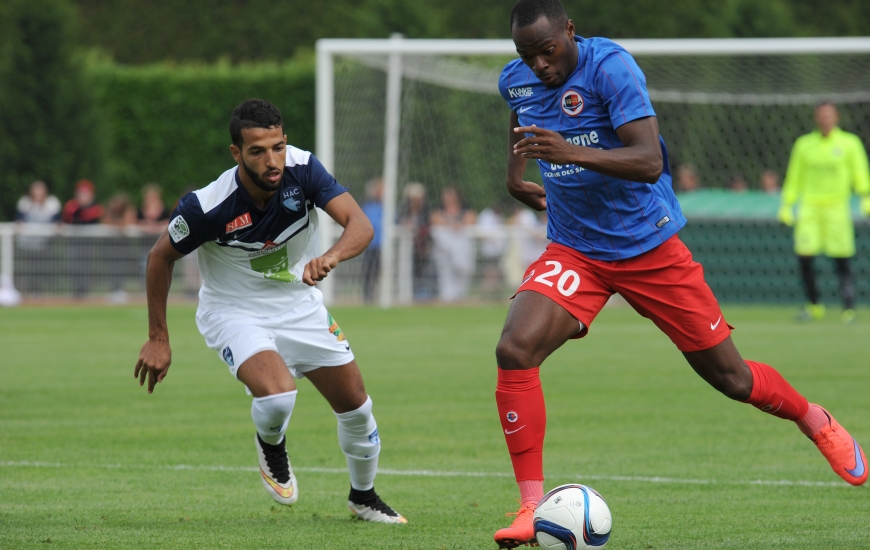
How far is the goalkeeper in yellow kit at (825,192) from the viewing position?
1627cm

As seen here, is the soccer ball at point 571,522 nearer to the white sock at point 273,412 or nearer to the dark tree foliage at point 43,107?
the white sock at point 273,412

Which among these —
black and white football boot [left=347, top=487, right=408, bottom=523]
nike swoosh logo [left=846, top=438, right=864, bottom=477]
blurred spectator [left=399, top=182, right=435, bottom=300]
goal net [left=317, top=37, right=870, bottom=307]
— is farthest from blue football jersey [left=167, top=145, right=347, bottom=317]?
blurred spectator [left=399, top=182, right=435, bottom=300]

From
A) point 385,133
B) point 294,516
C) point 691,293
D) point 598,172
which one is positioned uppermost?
point 598,172

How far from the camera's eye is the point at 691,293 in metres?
5.55

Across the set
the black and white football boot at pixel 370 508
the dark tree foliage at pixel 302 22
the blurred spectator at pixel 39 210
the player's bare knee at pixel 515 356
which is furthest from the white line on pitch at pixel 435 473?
the dark tree foliage at pixel 302 22

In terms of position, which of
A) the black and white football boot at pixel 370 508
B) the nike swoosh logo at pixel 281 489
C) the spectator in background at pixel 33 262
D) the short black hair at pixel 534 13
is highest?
the short black hair at pixel 534 13

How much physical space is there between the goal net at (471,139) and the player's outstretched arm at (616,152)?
14733 millimetres

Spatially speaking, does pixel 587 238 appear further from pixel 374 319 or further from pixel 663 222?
pixel 374 319

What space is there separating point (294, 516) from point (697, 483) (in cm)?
218

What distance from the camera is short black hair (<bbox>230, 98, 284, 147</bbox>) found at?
5.57 meters

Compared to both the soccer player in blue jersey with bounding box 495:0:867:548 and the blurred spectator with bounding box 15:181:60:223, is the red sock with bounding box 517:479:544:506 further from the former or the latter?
the blurred spectator with bounding box 15:181:60:223

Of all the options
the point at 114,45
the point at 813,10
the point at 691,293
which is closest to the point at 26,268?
the point at 691,293

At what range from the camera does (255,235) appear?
19.2ft

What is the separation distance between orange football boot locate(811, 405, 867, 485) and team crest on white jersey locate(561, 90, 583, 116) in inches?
76.4
